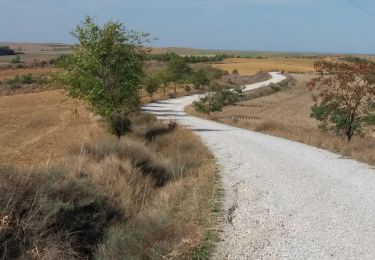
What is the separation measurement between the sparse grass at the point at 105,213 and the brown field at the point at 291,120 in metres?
7.56

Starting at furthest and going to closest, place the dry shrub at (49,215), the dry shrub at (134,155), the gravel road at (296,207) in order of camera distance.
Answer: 1. the dry shrub at (134,155)
2. the gravel road at (296,207)
3. the dry shrub at (49,215)

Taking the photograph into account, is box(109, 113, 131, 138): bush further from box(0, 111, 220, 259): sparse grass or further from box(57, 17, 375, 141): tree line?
box(0, 111, 220, 259): sparse grass

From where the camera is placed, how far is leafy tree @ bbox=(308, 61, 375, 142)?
23672 mm

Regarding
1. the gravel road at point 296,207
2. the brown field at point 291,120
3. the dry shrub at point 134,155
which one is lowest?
the brown field at point 291,120

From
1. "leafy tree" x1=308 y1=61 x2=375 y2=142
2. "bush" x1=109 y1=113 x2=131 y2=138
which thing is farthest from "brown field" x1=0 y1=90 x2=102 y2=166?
"leafy tree" x1=308 y1=61 x2=375 y2=142

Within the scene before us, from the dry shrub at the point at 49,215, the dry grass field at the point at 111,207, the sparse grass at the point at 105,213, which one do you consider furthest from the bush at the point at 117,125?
the dry shrub at the point at 49,215

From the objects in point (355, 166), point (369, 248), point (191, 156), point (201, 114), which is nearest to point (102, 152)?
point (191, 156)

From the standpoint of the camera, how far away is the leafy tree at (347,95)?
2367 centimetres

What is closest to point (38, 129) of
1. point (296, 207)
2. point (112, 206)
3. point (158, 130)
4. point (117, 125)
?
point (158, 130)

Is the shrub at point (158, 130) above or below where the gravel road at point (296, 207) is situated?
below

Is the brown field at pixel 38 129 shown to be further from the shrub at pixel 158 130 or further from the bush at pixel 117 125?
the shrub at pixel 158 130

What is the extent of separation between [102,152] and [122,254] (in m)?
8.35

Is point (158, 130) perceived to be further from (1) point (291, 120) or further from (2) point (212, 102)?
(1) point (291, 120)

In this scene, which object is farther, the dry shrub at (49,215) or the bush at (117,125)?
the bush at (117,125)
